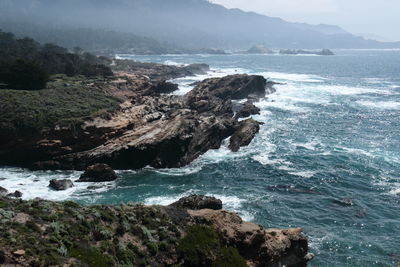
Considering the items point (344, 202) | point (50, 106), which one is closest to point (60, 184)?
point (50, 106)

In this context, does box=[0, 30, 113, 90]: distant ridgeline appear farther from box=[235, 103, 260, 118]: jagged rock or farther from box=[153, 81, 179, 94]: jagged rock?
box=[235, 103, 260, 118]: jagged rock

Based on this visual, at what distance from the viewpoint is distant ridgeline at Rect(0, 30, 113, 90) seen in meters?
61.9

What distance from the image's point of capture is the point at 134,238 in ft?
78.1

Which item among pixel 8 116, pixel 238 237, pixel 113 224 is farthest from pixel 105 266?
pixel 8 116

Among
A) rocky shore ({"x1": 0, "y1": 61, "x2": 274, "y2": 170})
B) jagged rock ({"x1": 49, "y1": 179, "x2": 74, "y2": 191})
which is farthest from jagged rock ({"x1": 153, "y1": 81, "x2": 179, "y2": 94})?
jagged rock ({"x1": 49, "y1": 179, "x2": 74, "y2": 191})

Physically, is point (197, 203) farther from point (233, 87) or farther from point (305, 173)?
point (233, 87)

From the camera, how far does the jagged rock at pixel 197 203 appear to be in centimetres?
3241

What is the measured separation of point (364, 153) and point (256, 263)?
127 ft

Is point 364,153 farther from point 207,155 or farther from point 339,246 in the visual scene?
point 339,246

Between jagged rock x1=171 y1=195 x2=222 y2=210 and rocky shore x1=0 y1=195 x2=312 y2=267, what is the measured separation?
4.13 meters

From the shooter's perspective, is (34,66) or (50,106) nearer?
(50,106)

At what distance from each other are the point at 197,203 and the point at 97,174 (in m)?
17.3

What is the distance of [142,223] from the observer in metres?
25.6

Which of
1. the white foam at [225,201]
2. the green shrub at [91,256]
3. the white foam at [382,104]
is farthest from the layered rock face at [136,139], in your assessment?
the white foam at [382,104]
